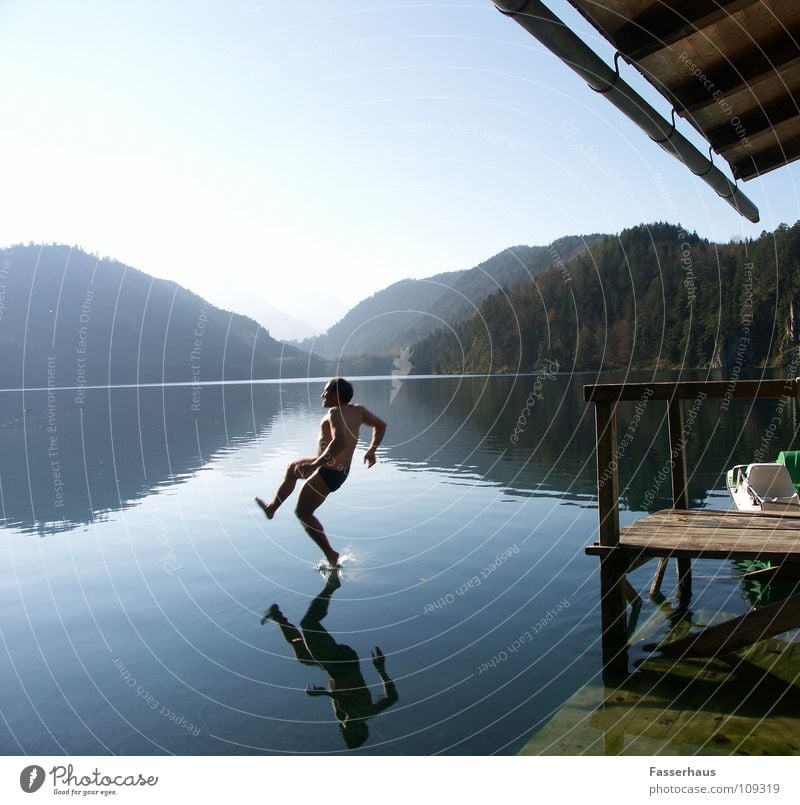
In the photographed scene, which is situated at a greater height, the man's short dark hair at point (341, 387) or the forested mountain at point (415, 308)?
the forested mountain at point (415, 308)

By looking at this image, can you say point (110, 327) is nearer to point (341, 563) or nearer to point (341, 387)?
point (341, 563)

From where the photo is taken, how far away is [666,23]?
12.6 ft

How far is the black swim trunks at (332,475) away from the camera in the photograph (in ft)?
29.4

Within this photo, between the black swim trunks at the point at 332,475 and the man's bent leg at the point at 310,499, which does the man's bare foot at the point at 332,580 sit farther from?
the black swim trunks at the point at 332,475

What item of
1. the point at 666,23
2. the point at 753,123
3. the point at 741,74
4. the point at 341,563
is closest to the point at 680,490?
the point at 753,123

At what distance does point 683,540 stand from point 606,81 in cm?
404

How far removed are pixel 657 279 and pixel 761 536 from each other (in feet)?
268

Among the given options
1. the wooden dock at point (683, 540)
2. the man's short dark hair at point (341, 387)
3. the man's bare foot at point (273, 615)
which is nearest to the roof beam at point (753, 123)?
the wooden dock at point (683, 540)

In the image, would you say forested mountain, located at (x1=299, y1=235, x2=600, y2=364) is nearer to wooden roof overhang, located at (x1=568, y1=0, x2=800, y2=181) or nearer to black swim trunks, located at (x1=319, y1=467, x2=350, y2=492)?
black swim trunks, located at (x1=319, y1=467, x2=350, y2=492)

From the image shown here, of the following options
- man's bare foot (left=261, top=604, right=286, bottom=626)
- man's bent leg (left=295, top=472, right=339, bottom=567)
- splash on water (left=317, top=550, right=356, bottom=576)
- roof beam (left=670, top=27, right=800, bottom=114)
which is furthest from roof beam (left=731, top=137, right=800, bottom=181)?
splash on water (left=317, top=550, right=356, bottom=576)

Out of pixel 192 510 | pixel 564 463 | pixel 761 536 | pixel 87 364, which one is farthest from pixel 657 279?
pixel 87 364
